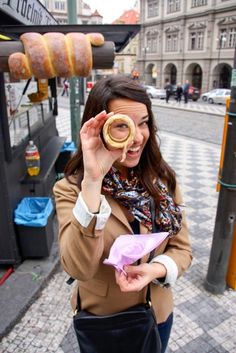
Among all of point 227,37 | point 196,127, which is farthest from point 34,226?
point 227,37

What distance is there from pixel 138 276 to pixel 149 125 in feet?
2.39

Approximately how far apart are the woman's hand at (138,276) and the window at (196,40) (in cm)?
4271

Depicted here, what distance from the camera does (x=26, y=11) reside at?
130 inches

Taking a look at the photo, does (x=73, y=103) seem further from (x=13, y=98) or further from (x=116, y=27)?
(x=116, y=27)

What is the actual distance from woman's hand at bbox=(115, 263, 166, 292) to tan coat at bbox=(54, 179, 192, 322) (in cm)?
8

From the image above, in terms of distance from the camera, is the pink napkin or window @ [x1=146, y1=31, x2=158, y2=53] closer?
the pink napkin

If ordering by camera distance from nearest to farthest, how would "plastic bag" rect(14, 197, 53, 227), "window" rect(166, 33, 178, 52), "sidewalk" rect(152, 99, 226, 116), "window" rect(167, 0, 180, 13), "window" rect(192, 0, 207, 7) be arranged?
"plastic bag" rect(14, 197, 53, 227), "sidewalk" rect(152, 99, 226, 116), "window" rect(192, 0, 207, 7), "window" rect(167, 0, 180, 13), "window" rect(166, 33, 178, 52)

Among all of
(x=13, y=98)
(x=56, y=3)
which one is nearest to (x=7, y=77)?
(x=13, y=98)

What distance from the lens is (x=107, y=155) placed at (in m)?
1.18

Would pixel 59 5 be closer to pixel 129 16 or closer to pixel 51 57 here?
pixel 129 16

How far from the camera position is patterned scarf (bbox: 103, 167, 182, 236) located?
4.60ft

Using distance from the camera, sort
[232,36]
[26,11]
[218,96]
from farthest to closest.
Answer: [232,36] < [218,96] < [26,11]

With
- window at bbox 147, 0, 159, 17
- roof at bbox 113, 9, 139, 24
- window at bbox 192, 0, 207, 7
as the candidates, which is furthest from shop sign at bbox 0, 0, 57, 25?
roof at bbox 113, 9, 139, 24

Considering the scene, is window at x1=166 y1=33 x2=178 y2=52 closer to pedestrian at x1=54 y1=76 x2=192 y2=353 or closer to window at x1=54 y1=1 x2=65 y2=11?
window at x1=54 y1=1 x2=65 y2=11
